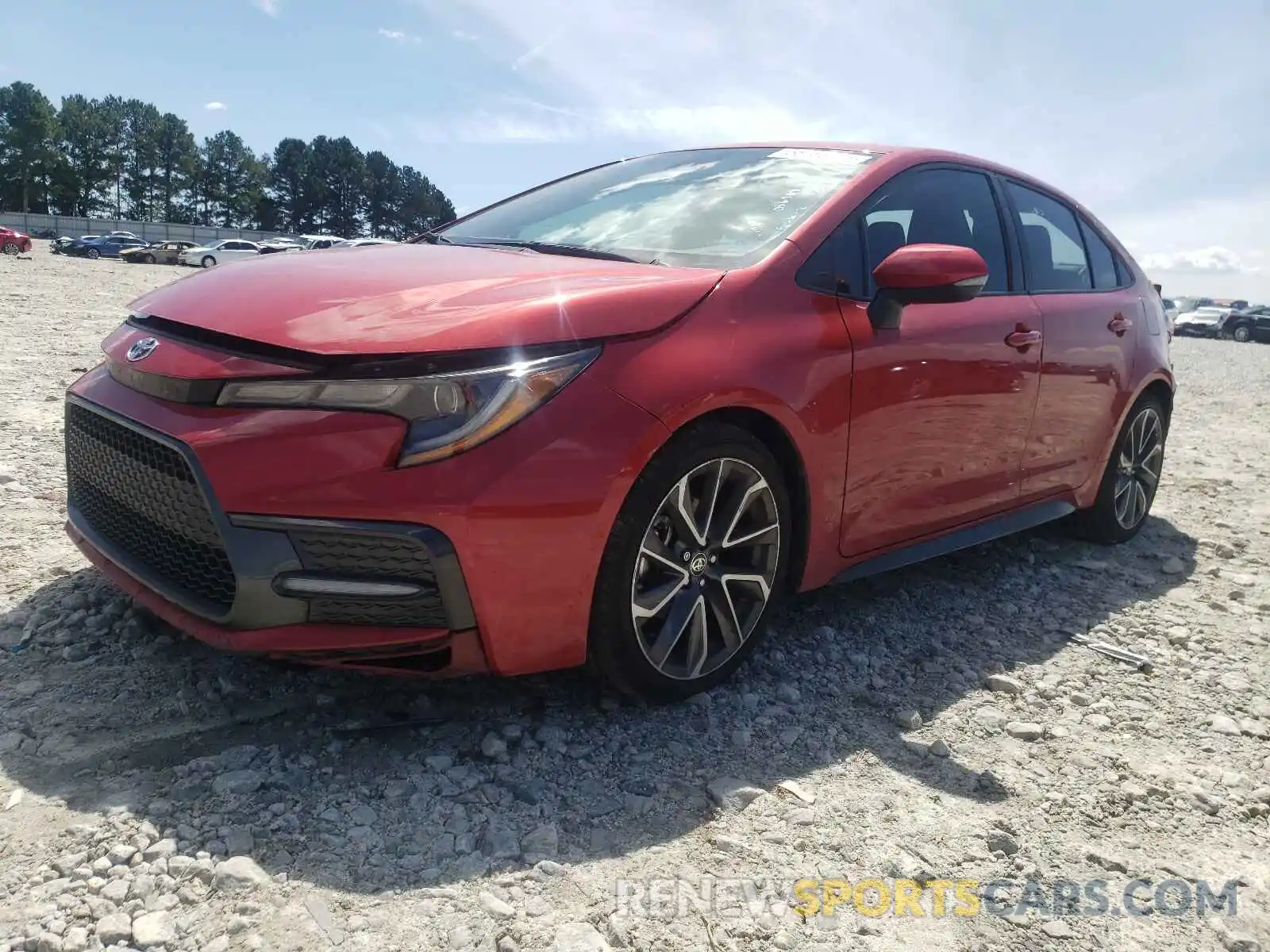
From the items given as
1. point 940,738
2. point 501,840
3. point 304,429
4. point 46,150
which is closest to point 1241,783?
point 940,738

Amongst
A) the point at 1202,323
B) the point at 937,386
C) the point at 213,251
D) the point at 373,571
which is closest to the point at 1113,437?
the point at 937,386

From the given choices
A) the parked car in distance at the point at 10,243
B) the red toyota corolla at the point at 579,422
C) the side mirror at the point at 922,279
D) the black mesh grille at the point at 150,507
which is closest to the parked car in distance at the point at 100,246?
the parked car in distance at the point at 10,243

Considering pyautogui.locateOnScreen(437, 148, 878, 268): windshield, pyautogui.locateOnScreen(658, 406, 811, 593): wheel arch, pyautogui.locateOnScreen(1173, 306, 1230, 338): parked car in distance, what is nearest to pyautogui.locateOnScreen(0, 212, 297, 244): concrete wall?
pyautogui.locateOnScreen(1173, 306, 1230, 338): parked car in distance

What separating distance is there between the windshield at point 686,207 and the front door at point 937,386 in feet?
0.84

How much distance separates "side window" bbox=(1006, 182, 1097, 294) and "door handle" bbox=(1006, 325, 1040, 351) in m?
0.24

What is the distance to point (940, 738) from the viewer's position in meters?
2.59

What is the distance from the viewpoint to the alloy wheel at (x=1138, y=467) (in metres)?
4.51

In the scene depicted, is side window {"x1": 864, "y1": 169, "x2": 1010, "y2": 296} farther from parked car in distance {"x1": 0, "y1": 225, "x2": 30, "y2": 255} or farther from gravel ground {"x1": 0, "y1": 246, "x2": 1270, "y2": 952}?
parked car in distance {"x1": 0, "y1": 225, "x2": 30, "y2": 255}

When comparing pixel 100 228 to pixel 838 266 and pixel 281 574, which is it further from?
pixel 281 574

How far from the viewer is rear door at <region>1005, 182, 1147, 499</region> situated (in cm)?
373

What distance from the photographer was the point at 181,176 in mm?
92250

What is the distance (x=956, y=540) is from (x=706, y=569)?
128cm

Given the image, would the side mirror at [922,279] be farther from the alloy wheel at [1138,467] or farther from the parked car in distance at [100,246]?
the parked car in distance at [100,246]

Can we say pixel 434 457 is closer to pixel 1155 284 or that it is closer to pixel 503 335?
pixel 503 335
